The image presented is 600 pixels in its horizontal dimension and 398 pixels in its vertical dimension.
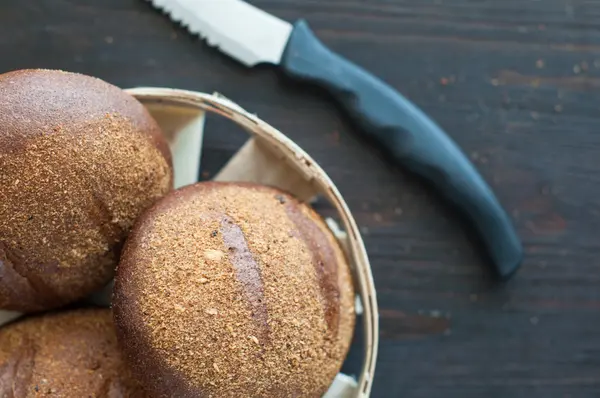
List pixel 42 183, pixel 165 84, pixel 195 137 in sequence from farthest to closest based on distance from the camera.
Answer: pixel 165 84 < pixel 195 137 < pixel 42 183

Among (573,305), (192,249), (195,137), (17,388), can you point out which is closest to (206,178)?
(195,137)

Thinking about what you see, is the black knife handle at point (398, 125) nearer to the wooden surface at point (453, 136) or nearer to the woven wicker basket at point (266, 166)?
the wooden surface at point (453, 136)

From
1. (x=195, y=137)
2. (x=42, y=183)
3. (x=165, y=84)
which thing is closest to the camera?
(x=42, y=183)

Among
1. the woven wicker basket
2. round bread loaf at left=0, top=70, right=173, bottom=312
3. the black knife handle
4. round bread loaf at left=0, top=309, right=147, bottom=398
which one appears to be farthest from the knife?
round bread loaf at left=0, top=309, right=147, bottom=398

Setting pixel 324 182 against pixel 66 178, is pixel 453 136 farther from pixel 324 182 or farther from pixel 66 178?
pixel 66 178

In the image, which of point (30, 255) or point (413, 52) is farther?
point (413, 52)

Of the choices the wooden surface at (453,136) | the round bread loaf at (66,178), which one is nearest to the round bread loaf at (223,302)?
the round bread loaf at (66,178)

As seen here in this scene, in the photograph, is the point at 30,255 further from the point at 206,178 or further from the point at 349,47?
the point at 349,47
